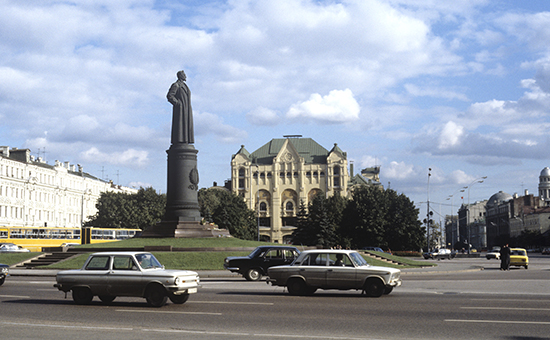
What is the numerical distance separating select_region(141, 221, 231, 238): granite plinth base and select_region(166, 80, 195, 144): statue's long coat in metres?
6.22

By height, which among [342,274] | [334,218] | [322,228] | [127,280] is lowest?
[342,274]

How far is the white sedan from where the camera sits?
1725 cm

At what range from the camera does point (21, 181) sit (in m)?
91.6

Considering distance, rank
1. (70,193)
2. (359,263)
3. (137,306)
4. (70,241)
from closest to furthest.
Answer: (137,306), (359,263), (70,241), (70,193)

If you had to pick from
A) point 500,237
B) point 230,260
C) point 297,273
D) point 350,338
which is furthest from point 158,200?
point 500,237

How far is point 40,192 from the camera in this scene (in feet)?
323

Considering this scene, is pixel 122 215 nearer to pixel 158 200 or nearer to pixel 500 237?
pixel 158 200

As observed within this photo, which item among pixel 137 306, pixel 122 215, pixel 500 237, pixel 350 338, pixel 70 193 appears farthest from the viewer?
pixel 500 237

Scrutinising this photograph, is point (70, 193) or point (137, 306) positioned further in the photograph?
point (70, 193)

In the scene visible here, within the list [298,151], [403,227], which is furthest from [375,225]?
[298,151]

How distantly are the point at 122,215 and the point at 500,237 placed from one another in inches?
4613

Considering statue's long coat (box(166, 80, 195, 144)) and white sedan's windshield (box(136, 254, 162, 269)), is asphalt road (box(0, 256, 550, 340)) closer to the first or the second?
white sedan's windshield (box(136, 254, 162, 269))

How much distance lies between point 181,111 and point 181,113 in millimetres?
189

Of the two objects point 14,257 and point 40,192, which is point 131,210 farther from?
point 14,257
